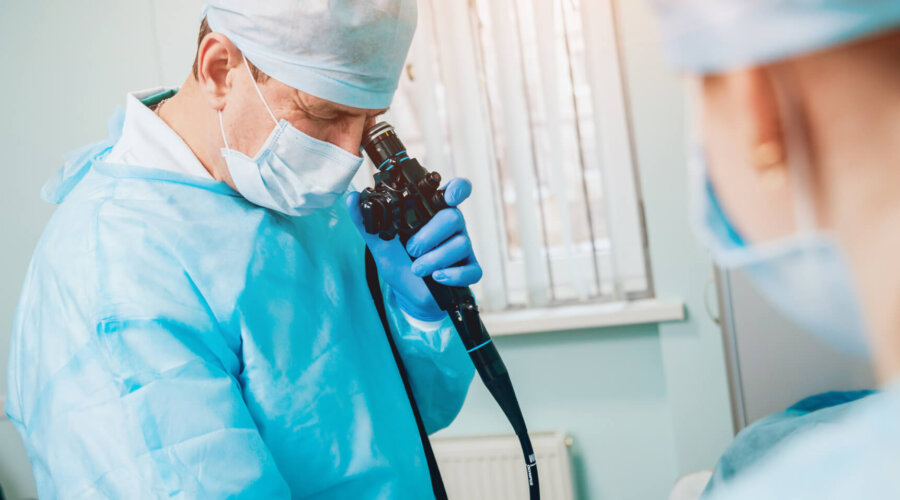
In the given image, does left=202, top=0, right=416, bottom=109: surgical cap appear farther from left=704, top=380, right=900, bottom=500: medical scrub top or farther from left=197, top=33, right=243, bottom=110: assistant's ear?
left=704, top=380, right=900, bottom=500: medical scrub top

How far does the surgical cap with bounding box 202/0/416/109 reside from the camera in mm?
853

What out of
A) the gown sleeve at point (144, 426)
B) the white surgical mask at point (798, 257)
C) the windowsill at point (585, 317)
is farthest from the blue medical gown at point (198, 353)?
the windowsill at point (585, 317)

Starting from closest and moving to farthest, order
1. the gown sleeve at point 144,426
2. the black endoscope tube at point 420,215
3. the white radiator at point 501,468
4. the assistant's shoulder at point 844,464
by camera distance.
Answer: the assistant's shoulder at point 844,464 → the gown sleeve at point 144,426 → the black endoscope tube at point 420,215 → the white radiator at point 501,468

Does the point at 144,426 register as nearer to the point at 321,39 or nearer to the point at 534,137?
the point at 321,39

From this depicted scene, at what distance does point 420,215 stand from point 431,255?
64mm

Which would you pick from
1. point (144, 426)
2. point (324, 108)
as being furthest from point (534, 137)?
point (144, 426)

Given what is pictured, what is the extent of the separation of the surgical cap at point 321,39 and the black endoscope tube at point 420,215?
3.7 inches

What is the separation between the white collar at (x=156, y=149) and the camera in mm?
945

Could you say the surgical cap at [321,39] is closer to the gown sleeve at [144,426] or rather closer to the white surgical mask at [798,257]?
the gown sleeve at [144,426]

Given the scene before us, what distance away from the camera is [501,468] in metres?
1.96

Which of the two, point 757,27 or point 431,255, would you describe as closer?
point 757,27

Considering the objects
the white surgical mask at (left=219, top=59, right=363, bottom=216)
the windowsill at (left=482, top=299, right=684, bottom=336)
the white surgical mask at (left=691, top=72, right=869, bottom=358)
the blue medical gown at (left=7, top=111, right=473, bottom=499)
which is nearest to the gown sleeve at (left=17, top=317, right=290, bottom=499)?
the blue medical gown at (left=7, top=111, right=473, bottom=499)

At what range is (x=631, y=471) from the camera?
76.8 inches

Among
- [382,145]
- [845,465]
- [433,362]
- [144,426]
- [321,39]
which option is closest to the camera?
[845,465]
